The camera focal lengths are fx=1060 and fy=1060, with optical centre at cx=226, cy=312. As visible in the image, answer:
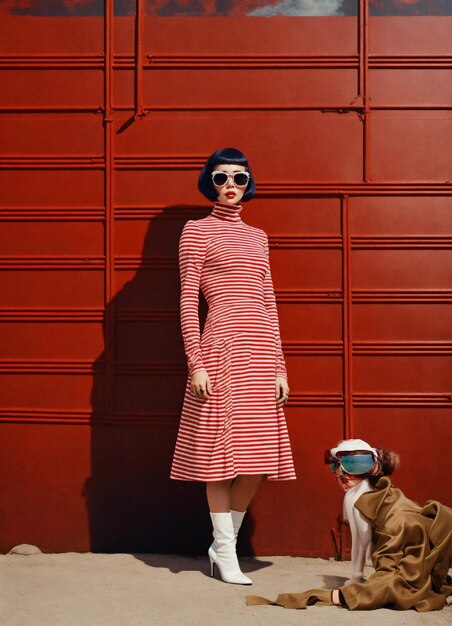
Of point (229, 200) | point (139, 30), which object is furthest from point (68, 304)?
point (139, 30)

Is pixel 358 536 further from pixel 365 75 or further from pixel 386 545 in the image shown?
pixel 365 75

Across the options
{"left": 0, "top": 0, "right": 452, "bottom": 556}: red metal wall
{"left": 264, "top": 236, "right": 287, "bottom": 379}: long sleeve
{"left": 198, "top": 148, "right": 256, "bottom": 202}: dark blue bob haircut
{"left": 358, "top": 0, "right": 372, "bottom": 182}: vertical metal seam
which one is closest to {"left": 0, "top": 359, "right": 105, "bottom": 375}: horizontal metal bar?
{"left": 0, "top": 0, "right": 452, "bottom": 556}: red metal wall

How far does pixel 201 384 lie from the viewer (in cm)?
461

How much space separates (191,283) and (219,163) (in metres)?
0.58

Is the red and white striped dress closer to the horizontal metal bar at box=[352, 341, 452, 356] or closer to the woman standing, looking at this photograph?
the woman standing

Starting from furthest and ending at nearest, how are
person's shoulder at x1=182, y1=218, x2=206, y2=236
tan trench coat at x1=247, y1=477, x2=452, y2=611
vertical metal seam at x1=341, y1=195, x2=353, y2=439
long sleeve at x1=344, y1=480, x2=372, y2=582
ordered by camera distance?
vertical metal seam at x1=341, y1=195, x2=353, y2=439 < person's shoulder at x1=182, y1=218, x2=206, y2=236 < long sleeve at x1=344, y1=480, x2=372, y2=582 < tan trench coat at x1=247, y1=477, x2=452, y2=611

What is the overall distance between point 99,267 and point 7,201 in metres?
0.59

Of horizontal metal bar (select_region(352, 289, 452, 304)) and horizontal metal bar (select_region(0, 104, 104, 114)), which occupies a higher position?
horizontal metal bar (select_region(0, 104, 104, 114))

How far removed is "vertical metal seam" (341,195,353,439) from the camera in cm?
521

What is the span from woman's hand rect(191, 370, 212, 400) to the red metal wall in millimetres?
616

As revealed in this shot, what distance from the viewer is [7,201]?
5.38 m

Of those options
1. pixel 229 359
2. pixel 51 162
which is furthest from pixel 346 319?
pixel 51 162

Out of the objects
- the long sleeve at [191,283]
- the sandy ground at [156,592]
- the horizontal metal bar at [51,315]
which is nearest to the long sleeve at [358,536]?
the sandy ground at [156,592]

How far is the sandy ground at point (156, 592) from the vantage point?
4.03 metres
